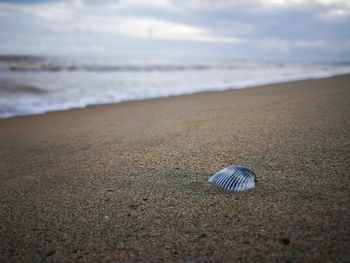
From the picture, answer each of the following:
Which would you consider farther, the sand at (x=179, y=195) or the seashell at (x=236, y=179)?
the seashell at (x=236, y=179)

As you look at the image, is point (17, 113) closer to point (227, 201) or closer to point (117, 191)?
point (117, 191)

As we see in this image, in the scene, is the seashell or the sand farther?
the seashell

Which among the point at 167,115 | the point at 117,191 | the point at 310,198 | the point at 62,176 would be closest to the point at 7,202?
the point at 62,176
